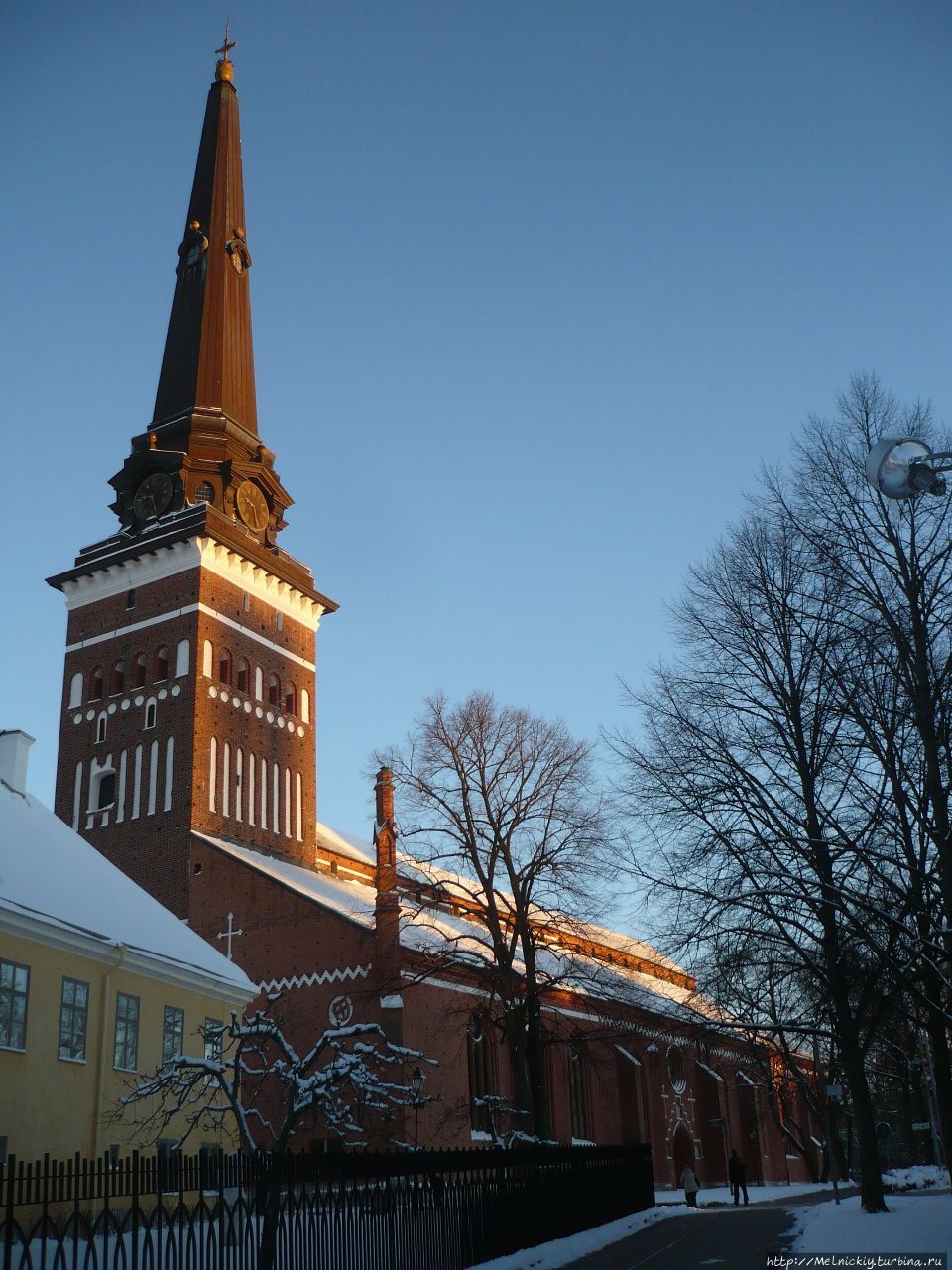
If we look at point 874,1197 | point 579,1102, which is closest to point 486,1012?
point 579,1102

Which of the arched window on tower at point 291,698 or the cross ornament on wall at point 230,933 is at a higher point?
the arched window on tower at point 291,698

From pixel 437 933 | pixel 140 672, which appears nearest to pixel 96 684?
pixel 140 672

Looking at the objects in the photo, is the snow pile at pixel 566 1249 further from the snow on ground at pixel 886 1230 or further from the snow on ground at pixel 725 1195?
the snow on ground at pixel 725 1195

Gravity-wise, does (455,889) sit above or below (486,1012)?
above

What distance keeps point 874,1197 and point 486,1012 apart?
586 inches

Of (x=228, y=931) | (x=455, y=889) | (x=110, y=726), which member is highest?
(x=110, y=726)

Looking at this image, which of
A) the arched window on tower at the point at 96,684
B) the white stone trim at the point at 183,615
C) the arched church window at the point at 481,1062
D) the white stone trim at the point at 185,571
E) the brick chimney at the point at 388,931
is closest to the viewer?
the brick chimney at the point at 388,931

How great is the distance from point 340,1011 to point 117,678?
15892mm

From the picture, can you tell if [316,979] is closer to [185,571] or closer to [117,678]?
[117,678]

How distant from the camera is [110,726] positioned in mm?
41000

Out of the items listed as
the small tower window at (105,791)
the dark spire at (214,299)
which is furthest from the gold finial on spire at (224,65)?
the small tower window at (105,791)

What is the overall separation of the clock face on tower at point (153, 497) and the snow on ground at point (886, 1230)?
31988 mm

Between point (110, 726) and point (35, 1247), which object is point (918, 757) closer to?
point (35, 1247)

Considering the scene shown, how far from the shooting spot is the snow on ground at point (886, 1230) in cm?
1409
